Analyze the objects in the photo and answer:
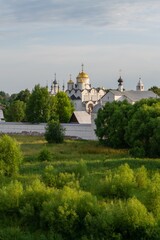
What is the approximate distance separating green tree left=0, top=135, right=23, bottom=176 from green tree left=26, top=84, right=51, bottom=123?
19726 millimetres

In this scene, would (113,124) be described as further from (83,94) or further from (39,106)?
(83,94)

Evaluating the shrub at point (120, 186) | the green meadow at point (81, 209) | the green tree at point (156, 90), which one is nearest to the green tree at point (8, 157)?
the green meadow at point (81, 209)

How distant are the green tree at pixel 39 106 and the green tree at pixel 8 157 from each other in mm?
19726

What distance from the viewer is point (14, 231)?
34.1ft

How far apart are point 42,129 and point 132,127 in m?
13.2

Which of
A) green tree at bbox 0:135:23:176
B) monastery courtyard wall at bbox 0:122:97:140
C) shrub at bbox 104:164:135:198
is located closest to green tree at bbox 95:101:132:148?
monastery courtyard wall at bbox 0:122:97:140

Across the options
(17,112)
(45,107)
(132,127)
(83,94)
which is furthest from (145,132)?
(83,94)

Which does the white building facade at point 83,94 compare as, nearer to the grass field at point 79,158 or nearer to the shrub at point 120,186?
the grass field at point 79,158

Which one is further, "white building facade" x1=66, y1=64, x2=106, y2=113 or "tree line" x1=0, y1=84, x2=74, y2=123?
"white building facade" x1=66, y1=64, x2=106, y2=113

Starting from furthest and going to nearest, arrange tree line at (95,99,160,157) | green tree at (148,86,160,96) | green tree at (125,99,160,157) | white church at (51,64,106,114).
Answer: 1. green tree at (148,86,160,96)
2. white church at (51,64,106,114)
3. tree line at (95,99,160,157)
4. green tree at (125,99,160,157)

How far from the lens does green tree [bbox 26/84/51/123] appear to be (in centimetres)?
3525

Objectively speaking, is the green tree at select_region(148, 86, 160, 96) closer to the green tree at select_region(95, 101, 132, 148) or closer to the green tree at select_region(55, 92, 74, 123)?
the green tree at select_region(55, 92, 74, 123)

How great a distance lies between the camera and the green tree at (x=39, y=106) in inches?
1388

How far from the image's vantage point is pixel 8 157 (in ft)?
50.0
